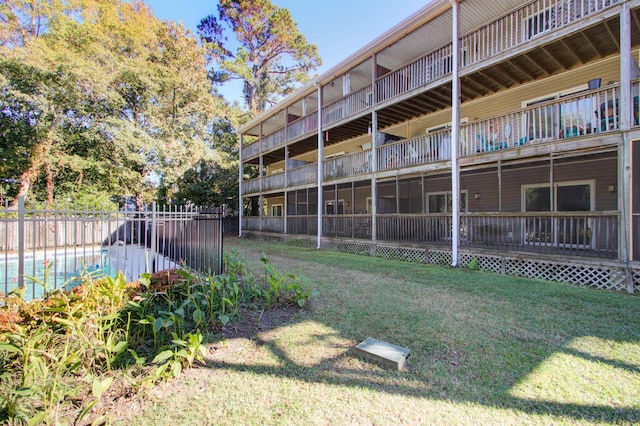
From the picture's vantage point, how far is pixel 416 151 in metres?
10.4

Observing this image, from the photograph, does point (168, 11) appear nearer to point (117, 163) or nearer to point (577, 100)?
point (117, 163)

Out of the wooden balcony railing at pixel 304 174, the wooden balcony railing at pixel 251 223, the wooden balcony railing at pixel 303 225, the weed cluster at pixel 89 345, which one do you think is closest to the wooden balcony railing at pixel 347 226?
the wooden balcony railing at pixel 303 225

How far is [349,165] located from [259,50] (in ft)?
69.9

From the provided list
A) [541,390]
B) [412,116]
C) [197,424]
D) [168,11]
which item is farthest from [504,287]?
[168,11]

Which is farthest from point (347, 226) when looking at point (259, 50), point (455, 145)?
point (259, 50)

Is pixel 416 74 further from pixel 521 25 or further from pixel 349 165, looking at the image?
pixel 349 165

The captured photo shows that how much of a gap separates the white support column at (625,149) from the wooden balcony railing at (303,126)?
11.0 meters

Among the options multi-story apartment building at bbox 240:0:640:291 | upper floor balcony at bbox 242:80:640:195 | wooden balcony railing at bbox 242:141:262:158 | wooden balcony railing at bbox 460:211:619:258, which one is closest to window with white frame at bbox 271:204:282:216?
wooden balcony railing at bbox 242:141:262:158

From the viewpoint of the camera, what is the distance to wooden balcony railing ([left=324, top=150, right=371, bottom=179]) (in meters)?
12.4

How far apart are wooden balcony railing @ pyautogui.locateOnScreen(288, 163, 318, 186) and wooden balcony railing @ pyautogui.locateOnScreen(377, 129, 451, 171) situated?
13.7 ft

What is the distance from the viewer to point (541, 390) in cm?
269

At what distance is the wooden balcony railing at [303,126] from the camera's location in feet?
49.8

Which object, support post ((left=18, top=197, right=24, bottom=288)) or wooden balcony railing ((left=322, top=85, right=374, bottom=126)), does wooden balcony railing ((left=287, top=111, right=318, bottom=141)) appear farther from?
support post ((left=18, top=197, right=24, bottom=288))

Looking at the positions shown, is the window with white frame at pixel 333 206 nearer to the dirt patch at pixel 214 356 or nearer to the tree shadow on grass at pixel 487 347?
the tree shadow on grass at pixel 487 347
